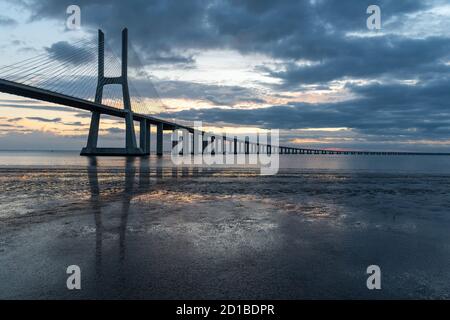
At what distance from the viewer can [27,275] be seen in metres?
6.13

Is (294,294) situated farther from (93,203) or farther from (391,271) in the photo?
(93,203)

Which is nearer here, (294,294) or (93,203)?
(294,294)

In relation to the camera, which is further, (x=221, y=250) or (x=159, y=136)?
(x=159, y=136)

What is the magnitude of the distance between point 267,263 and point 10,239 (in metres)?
6.20

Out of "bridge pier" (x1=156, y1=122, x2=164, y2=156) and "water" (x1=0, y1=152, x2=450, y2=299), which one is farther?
"bridge pier" (x1=156, y1=122, x2=164, y2=156)

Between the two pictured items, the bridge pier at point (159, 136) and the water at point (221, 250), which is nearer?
the water at point (221, 250)

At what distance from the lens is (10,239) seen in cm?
874

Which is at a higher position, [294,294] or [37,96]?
[37,96]

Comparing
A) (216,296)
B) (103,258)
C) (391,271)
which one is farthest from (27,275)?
(391,271)

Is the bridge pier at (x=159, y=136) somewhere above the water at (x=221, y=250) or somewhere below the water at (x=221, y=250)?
above

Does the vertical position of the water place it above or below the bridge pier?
below

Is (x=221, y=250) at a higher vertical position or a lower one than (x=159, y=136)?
lower
